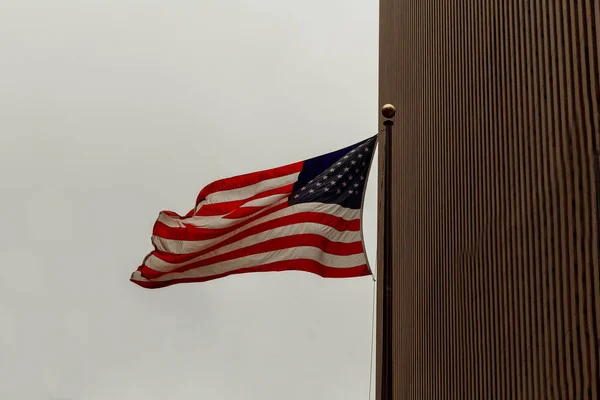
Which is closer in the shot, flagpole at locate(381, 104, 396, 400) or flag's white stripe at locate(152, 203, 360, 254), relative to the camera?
flagpole at locate(381, 104, 396, 400)

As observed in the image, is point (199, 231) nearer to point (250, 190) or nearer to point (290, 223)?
point (250, 190)

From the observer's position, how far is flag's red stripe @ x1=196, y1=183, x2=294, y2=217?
13797mm

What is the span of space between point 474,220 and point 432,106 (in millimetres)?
4410

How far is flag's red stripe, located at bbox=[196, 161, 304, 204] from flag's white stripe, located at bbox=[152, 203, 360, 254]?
63cm

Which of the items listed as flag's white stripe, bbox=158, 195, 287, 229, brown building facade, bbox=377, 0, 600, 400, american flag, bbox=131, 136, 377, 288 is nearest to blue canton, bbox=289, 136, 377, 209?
american flag, bbox=131, 136, 377, 288

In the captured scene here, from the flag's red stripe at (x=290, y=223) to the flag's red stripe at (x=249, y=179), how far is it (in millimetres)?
657

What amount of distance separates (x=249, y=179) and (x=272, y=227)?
37.8 inches

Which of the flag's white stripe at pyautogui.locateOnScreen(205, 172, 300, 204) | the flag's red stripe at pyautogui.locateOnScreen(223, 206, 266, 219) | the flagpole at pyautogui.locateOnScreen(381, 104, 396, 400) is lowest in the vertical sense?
the flagpole at pyautogui.locateOnScreen(381, 104, 396, 400)

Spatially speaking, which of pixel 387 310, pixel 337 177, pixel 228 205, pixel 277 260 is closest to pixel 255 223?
pixel 228 205

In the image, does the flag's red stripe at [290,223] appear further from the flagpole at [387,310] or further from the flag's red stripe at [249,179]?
the flagpole at [387,310]

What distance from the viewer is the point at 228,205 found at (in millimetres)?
13922

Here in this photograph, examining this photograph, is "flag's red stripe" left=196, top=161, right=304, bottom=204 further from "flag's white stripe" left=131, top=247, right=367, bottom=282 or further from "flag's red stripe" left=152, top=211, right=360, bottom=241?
"flag's white stripe" left=131, top=247, right=367, bottom=282

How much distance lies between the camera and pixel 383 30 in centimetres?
2570

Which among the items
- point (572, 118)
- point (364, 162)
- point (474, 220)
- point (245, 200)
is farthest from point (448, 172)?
point (572, 118)
